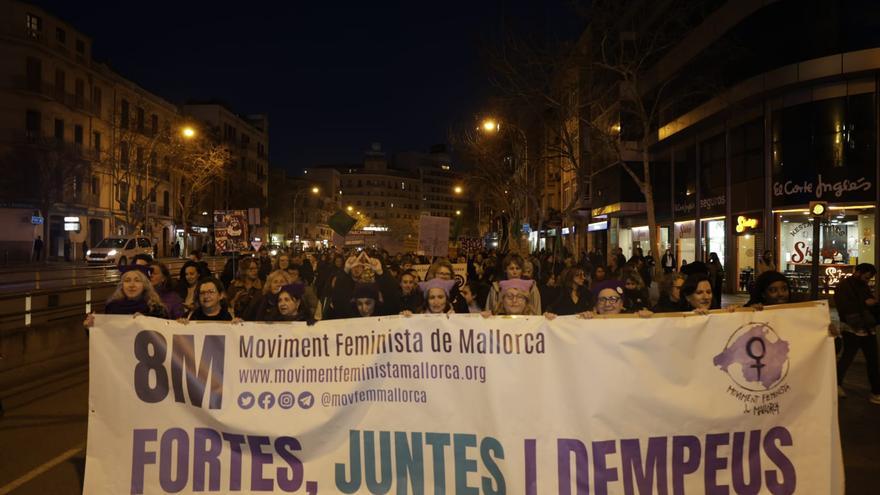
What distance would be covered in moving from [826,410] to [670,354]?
3.64 ft

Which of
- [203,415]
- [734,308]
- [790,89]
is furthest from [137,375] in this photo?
[790,89]

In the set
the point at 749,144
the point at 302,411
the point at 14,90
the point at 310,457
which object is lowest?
the point at 310,457

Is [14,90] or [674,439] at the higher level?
[14,90]

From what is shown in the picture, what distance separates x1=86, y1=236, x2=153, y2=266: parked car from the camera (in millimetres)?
34875

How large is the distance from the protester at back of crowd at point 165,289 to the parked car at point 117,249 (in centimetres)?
2810

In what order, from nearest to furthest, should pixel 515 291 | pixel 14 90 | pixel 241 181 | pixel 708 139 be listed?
pixel 515 291 < pixel 708 139 < pixel 14 90 < pixel 241 181

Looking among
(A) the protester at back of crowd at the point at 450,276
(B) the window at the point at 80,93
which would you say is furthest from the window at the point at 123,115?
(A) the protester at back of crowd at the point at 450,276

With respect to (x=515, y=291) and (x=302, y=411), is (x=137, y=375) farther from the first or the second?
(x=515, y=291)

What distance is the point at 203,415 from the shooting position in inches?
187

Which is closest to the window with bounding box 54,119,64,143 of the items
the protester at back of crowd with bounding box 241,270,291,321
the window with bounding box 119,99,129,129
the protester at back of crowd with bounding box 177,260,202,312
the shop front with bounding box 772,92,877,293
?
the window with bounding box 119,99,129,129

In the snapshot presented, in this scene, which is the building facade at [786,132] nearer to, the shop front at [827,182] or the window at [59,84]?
the shop front at [827,182]

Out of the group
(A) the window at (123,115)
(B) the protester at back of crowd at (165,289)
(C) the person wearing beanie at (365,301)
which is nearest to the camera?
(C) the person wearing beanie at (365,301)

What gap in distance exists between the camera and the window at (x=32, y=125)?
1738 inches

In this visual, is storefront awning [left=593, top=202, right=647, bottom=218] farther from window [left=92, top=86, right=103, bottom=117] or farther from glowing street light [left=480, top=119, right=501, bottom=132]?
window [left=92, top=86, right=103, bottom=117]
